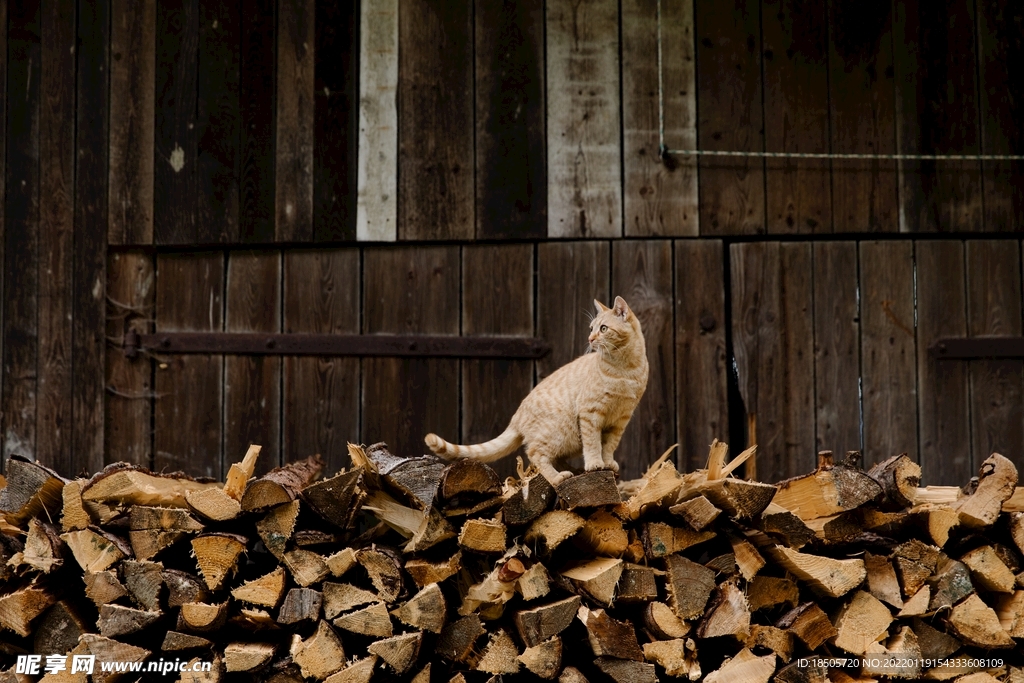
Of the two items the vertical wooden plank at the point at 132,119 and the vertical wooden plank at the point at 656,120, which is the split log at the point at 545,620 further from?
the vertical wooden plank at the point at 132,119

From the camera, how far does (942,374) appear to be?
3.62 m

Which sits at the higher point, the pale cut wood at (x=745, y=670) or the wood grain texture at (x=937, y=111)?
the wood grain texture at (x=937, y=111)

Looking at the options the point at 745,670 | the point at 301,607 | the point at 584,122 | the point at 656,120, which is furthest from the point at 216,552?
the point at 656,120

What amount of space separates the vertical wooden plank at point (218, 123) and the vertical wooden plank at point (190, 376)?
0.16 meters

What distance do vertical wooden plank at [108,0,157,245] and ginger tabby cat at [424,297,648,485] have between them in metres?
2.05

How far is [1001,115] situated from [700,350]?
5.57 feet

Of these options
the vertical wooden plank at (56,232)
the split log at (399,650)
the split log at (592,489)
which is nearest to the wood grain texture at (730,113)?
the split log at (592,489)

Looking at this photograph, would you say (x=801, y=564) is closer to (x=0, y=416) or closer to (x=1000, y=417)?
(x=1000, y=417)

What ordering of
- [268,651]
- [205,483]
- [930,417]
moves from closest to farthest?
[268,651] < [205,483] < [930,417]

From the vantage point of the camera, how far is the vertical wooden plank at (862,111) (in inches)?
145

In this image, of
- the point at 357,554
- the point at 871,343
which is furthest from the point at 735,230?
the point at 357,554

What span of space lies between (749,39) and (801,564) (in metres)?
2.37

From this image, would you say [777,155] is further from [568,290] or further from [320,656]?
[320,656]

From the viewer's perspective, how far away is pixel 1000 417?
3.61 metres
